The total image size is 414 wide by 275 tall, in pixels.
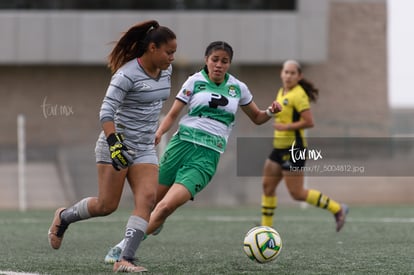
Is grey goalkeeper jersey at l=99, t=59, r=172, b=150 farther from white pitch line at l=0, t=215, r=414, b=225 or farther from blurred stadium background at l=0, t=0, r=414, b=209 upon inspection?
blurred stadium background at l=0, t=0, r=414, b=209

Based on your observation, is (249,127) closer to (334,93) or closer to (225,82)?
(334,93)

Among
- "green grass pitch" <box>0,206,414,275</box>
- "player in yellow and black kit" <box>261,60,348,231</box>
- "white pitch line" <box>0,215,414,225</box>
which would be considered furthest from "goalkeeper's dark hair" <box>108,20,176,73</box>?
"white pitch line" <box>0,215,414,225</box>

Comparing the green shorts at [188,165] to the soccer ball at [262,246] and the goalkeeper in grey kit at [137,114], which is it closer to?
the goalkeeper in grey kit at [137,114]

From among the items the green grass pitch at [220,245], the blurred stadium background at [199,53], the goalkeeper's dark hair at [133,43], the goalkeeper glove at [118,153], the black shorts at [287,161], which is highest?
the blurred stadium background at [199,53]

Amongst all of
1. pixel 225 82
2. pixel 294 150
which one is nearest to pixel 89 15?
pixel 294 150

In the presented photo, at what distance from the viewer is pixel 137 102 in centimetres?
746

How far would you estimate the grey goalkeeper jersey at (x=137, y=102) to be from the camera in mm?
7324

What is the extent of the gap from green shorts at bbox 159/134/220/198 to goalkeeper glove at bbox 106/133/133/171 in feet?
3.36

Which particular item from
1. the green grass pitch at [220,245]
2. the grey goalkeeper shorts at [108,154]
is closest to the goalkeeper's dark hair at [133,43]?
the grey goalkeeper shorts at [108,154]

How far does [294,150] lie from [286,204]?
7.66 metres

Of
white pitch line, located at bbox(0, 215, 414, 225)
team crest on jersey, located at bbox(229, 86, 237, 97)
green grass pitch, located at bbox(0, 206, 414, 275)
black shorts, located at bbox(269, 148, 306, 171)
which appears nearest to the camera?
green grass pitch, located at bbox(0, 206, 414, 275)

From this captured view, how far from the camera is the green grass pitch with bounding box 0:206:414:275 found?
7.61 m

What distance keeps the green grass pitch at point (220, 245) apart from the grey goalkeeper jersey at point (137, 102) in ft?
3.46

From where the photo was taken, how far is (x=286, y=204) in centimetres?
1925
